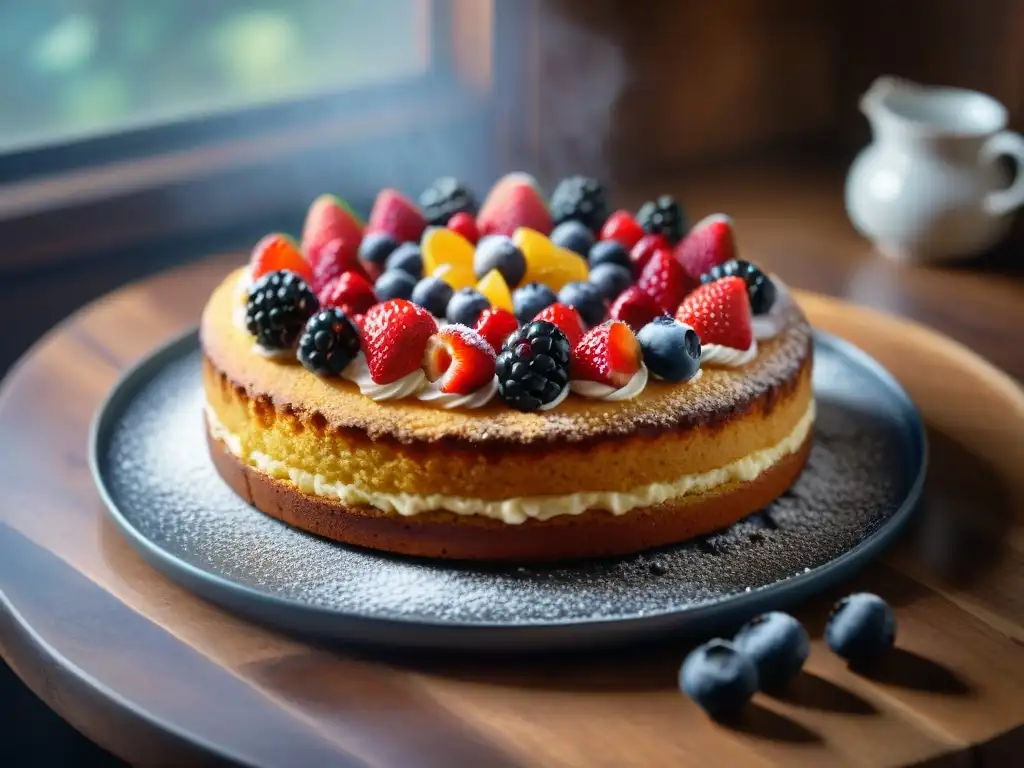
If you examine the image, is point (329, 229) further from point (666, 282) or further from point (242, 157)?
point (242, 157)

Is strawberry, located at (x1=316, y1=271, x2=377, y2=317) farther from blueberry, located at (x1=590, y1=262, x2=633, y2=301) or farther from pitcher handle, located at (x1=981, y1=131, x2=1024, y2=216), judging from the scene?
pitcher handle, located at (x1=981, y1=131, x2=1024, y2=216)

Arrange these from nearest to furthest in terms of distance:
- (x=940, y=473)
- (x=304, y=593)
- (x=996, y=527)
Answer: (x=304, y=593) < (x=996, y=527) < (x=940, y=473)

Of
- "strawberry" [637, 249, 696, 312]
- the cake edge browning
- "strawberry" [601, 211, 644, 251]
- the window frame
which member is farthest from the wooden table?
the window frame

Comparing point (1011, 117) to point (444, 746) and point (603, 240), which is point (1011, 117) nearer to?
Answer: point (603, 240)

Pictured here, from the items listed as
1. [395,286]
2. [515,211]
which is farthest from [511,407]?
[515,211]

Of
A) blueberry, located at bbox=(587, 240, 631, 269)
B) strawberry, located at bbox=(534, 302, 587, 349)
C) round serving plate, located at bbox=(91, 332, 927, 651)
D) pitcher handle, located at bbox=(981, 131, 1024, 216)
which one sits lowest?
round serving plate, located at bbox=(91, 332, 927, 651)

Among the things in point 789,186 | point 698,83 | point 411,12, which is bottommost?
point 789,186

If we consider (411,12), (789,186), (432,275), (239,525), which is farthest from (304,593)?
(789,186)

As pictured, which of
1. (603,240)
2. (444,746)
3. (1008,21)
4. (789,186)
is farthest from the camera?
(789,186)
